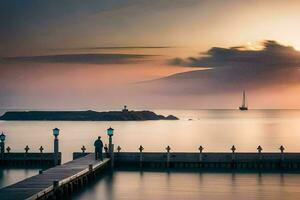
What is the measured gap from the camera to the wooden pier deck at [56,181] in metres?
24.0

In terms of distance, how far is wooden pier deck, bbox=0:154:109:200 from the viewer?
78.9 ft

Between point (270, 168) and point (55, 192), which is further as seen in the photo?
point (270, 168)

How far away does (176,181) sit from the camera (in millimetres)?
35531

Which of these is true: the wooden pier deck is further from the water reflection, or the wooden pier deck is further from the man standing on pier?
the water reflection

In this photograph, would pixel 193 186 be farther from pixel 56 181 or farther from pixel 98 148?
pixel 56 181

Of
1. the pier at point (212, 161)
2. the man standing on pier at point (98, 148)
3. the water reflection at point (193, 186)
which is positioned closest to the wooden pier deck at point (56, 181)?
the man standing on pier at point (98, 148)

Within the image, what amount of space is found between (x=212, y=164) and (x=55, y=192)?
16750 millimetres

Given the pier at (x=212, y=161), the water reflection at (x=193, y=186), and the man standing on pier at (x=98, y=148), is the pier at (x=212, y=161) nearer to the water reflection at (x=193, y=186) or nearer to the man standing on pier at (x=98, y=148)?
the water reflection at (x=193, y=186)

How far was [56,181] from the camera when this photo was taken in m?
26.3

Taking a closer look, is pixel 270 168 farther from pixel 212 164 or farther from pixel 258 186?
pixel 258 186

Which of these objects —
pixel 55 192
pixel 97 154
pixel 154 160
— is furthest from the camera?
pixel 154 160

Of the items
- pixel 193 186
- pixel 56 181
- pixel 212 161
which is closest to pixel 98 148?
pixel 193 186

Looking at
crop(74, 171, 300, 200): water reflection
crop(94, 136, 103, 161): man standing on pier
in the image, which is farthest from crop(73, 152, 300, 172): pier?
crop(94, 136, 103, 161): man standing on pier

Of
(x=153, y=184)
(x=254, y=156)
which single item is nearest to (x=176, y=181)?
(x=153, y=184)
